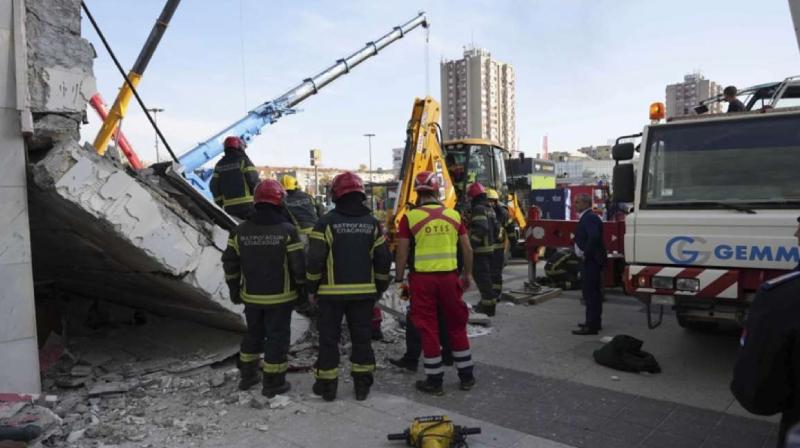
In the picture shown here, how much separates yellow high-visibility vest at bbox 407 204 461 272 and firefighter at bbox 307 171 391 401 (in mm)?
299

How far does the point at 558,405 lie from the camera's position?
14.2 ft

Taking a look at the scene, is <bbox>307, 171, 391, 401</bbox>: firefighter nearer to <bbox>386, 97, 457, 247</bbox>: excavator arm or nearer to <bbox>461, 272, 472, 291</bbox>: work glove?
<bbox>461, 272, 472, 291</bbox>: work glove

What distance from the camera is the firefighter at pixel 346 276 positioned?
14.8ft

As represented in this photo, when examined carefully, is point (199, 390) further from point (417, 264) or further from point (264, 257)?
point (417, 264)

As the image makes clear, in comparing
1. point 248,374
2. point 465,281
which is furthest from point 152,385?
point 465,281

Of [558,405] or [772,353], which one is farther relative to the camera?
[558,405]

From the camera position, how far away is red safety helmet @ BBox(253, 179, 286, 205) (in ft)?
15.0

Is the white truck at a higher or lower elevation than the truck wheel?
higher

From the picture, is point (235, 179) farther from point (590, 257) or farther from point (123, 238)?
point (590, 257)

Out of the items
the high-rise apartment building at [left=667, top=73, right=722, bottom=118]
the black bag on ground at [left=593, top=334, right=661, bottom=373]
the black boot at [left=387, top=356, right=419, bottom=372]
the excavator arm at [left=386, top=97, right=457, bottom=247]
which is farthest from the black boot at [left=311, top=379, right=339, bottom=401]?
the high-rise apartment building at [left=667, top=73, right=722, bottom=118]

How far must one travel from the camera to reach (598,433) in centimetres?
383

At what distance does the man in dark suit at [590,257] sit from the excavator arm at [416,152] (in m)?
3.04

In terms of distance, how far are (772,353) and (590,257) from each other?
4.40 meters

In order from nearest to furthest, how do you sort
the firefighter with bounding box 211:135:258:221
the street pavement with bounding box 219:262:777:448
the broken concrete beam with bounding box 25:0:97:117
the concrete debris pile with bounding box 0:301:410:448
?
1. the street pavement with bounding box 219:262:777:448
2. the concrete debris pile with bounding box 0:301:410:448
3. the broken concrete beam with bounding box 25:0:97:117
4. the firefighter with bounding box 211:135:258:221
